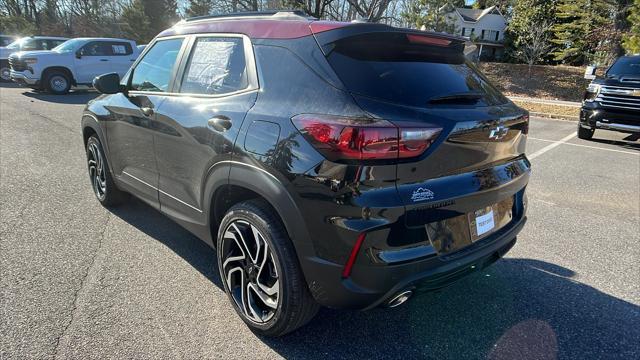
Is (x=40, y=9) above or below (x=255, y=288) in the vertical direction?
above

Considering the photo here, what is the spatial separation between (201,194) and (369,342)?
141 cm

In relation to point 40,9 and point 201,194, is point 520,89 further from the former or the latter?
point 40,9

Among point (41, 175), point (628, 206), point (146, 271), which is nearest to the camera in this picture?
point (146, 271)

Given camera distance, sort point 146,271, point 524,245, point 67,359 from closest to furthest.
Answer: point 67,359
point 146,271
point 524,245

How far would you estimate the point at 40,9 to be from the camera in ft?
136

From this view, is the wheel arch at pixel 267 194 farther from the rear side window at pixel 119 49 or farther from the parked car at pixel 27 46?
the parked car at pixel 27 46

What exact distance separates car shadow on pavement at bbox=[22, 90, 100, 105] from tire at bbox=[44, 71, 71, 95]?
21cm

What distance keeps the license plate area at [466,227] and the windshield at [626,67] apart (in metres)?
8.67

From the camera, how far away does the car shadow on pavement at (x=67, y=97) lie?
13039mm

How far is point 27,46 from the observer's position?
16.2 metres

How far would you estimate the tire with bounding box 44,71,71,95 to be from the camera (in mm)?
14156

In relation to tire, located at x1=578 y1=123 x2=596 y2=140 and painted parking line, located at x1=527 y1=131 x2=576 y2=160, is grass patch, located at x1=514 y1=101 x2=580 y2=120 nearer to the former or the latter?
painted parking line, located at x1=527 y1=131 x2=576 y2=160

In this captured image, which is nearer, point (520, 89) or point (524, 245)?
point (524, 245)

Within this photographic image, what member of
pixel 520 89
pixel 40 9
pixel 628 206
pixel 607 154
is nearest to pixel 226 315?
pixel 628 206
